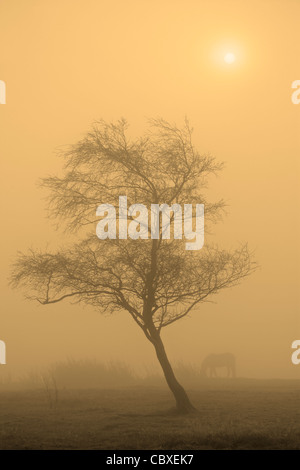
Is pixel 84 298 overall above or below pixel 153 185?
below

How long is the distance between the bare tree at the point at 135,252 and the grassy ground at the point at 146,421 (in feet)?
7.83

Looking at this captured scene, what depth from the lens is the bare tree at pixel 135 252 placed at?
23.0m

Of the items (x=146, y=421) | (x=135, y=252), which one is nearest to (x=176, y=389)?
(x=146, y=421)

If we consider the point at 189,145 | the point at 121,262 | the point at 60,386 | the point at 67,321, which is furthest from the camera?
the point at 67,321

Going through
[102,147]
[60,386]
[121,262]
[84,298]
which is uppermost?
[102,147]

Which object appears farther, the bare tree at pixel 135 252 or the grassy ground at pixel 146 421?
the bare tree at pixel 135 252

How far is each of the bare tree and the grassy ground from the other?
2.39 metres

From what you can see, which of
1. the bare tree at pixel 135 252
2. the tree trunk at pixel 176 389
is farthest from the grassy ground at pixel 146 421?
the bare tree at pixel 135 252

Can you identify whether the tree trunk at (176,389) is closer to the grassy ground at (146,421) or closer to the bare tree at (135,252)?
the bare tree at (135,252)

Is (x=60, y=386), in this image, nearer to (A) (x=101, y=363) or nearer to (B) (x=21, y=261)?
(A) (x=101, y=363)

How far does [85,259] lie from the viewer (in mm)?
23016

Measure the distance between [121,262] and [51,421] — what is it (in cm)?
699
